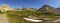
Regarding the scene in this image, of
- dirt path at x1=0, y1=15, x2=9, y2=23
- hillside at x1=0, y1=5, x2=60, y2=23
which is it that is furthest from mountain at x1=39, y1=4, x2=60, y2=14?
dirt path at x1=0, y1=15, x2=9, y2=23

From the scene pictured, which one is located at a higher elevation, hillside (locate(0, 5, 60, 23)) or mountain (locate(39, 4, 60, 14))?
mountain (locate(39, 4, 60, 14))

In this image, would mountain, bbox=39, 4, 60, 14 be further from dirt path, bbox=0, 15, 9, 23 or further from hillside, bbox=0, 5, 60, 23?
dirt path, bbox=0, 15, 9, 23

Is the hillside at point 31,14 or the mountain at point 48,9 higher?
the mountain at point 48,9

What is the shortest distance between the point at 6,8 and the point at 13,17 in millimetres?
133

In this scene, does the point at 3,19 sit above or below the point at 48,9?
below

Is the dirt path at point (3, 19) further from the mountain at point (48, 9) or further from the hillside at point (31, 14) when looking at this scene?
the mountain at point (48, 9)

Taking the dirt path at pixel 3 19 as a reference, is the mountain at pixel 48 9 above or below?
above

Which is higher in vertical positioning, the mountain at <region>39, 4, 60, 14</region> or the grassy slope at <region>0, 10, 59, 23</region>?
the mountain at <region>39, 4, 60, 14</region>

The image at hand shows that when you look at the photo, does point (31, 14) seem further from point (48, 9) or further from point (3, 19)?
point (3, 19)

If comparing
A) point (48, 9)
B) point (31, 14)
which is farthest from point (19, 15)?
point (48, 9)

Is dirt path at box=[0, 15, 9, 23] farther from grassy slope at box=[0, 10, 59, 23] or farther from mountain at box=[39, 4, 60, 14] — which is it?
mountain at box=[39, 4, 60, 14]

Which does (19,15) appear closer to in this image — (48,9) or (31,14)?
(31,14)

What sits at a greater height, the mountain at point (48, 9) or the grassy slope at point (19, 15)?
the mountain at point (48, 9)

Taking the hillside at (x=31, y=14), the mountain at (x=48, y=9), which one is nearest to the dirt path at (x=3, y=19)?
the hillside at (x=31, y=14)
